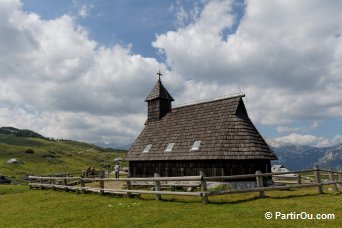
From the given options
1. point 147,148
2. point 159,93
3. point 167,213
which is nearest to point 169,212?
point 167,213

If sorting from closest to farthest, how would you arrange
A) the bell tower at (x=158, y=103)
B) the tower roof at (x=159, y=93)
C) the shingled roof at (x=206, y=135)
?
the shingled roof at (x=206, y=135) < the bell tower at (x=158, y=103) < the tower roof at (x=159, y=93)

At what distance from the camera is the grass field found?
11883mm

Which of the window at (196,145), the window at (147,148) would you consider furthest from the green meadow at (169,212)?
the window at (147,148)

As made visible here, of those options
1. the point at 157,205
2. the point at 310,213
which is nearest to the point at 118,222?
the point at 157,205

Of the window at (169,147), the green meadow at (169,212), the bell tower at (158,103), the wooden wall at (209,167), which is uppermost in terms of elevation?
the bell tower at (158,103)

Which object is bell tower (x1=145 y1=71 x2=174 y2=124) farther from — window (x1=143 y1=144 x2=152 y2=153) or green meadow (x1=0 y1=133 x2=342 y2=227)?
green meadow (x1=0 y1=133 x2=342 y2=227)

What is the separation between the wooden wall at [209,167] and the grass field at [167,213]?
19.8 ft

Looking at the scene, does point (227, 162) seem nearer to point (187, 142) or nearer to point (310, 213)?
point (187, 142)

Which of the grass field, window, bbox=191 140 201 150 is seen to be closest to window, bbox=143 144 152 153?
window, bbox=191 140 201 150

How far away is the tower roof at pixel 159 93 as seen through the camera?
35.8 m

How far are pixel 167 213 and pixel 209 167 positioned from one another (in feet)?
38.7

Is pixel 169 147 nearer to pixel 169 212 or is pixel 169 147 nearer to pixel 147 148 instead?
pixel 147 148

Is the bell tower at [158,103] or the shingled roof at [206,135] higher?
the bell tower at [158,103]

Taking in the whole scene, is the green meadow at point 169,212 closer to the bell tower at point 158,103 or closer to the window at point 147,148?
the window at point 147,148
